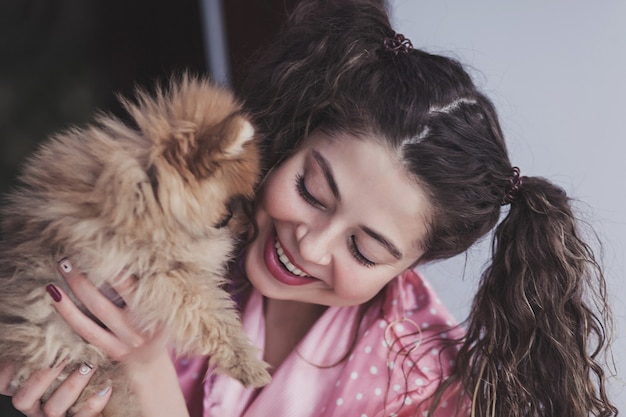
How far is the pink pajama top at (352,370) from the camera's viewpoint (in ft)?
5.25

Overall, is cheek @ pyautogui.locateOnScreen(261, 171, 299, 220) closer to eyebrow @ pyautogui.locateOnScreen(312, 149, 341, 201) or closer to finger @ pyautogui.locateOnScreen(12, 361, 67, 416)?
eyebrow @ pyautogui.locateOnScreen(312, 149, 341, 201)

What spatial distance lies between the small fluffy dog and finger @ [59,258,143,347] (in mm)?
18

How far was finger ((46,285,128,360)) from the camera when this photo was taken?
125cm

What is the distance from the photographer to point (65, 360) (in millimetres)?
1286

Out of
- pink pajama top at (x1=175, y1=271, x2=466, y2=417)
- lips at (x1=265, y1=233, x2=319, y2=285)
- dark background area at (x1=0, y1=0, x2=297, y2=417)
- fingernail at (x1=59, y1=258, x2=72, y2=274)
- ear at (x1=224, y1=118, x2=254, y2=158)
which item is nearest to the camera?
ear at (x1=224, y1=118, x2=254, y2=158)

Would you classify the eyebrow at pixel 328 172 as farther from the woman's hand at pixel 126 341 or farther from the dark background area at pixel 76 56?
the dark background area at pixel 76 56

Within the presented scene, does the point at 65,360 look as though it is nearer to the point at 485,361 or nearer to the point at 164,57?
the point at 485,361

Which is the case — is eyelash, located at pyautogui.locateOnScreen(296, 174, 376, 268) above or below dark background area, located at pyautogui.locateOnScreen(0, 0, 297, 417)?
below

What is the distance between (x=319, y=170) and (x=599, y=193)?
102cm

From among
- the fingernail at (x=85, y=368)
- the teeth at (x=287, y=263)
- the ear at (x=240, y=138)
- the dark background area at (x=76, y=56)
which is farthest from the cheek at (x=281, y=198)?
the dark background area at (x=76, y=56)

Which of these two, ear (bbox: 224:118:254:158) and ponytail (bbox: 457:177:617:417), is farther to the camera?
ponytail (bbox: 457:177:617:417)

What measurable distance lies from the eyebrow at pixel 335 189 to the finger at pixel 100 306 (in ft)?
1.67

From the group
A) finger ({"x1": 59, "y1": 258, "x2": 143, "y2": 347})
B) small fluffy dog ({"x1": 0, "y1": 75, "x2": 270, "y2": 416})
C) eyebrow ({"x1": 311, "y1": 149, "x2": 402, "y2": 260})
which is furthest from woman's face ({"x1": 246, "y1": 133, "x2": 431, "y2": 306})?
finger ({"x1": 59, "y1": 258, "x2": 143, "y2": 347})

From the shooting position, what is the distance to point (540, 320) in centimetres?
154
